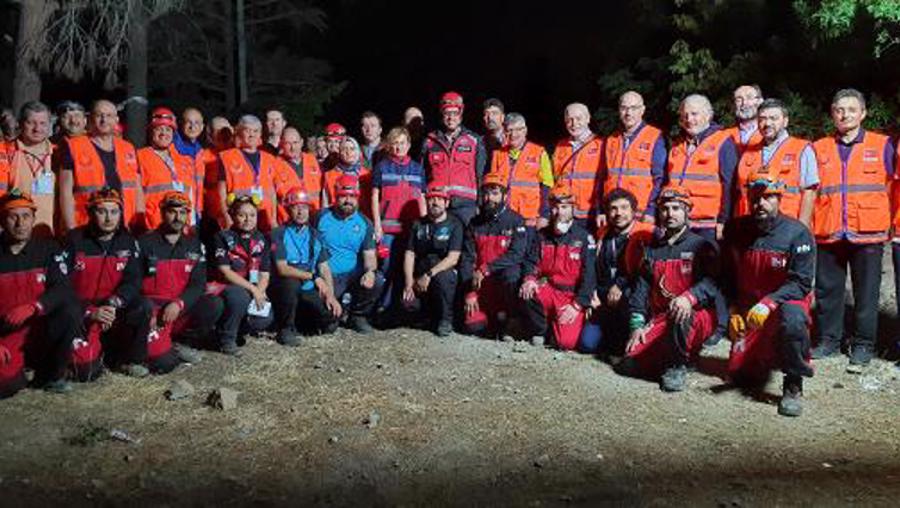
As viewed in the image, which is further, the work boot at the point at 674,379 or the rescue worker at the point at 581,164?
the rescue worker at the point at 581,164

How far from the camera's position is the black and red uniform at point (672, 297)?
6586 millimetres

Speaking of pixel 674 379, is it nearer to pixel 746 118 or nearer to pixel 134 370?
pixel 746 118

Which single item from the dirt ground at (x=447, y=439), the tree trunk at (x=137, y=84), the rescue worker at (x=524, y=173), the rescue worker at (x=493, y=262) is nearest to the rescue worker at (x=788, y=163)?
the dirt ground at (x=447, y=439)

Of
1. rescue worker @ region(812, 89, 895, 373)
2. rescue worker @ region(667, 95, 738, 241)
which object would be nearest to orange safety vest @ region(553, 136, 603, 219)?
rescue worker @ region(667, 95, 738, 241)

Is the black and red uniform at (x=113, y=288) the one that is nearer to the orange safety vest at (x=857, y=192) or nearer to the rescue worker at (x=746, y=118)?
the rescue worker at (x=746, y=118)

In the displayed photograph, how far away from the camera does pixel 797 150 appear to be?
7.21m

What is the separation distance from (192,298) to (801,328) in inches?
194

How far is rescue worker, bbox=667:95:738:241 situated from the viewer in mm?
7555

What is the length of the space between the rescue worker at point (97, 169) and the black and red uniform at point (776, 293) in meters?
5.33

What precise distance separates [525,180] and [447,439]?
373cm

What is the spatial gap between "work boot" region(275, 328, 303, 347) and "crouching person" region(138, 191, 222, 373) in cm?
72

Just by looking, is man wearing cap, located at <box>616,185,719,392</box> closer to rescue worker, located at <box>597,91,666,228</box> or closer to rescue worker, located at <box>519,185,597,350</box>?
rescue worker, located at <box>519,185,597,350</box>

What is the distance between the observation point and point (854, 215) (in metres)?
7.14

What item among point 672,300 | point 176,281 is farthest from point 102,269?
point 672,300
